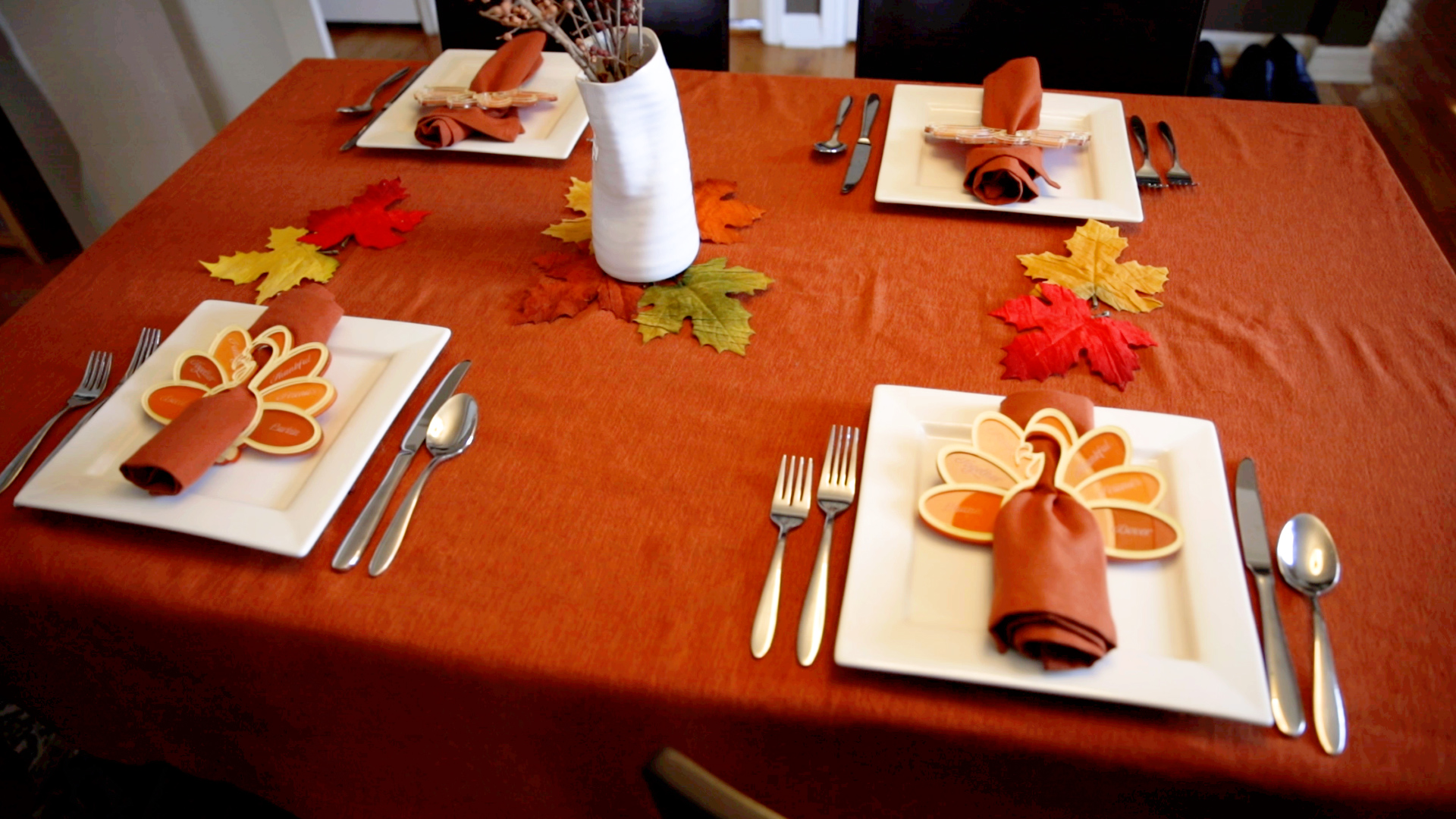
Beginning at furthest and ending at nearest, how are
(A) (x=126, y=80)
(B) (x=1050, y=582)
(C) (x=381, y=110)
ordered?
(A) (x=126, y=80)
(C) (x=381, y=110)
(B) (x=1050, y=582)

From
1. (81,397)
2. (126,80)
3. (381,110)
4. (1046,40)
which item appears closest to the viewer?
(81,397)

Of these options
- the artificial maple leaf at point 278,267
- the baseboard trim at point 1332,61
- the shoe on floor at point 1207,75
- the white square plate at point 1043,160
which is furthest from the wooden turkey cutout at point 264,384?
the baseboard trim at point 1332,61

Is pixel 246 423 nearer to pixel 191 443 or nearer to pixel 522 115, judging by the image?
pixel 191 443

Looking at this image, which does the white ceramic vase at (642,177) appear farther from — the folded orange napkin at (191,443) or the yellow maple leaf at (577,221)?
the folded orange napkin at (191,443)

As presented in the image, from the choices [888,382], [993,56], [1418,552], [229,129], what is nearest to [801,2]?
[993,56]

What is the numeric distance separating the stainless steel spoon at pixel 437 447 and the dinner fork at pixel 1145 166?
76 centimetres

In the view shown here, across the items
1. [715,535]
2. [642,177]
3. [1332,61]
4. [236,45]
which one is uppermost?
[642,177]

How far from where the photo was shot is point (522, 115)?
3.64ft

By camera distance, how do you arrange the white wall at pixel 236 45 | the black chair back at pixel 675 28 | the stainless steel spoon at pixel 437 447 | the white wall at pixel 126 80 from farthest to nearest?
the white wall at pixel 236 45 → the white wall at pixel 126 80 → the black chair back at pixel 675 28 → the stainless steel spoon at pixel 437 447

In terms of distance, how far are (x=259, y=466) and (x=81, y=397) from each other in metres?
0.22

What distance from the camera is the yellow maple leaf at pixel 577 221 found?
933 millimetres

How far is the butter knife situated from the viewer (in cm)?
109

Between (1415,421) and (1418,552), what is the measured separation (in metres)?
0.15

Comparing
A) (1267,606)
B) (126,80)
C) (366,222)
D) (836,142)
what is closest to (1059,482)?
(1267,606)
